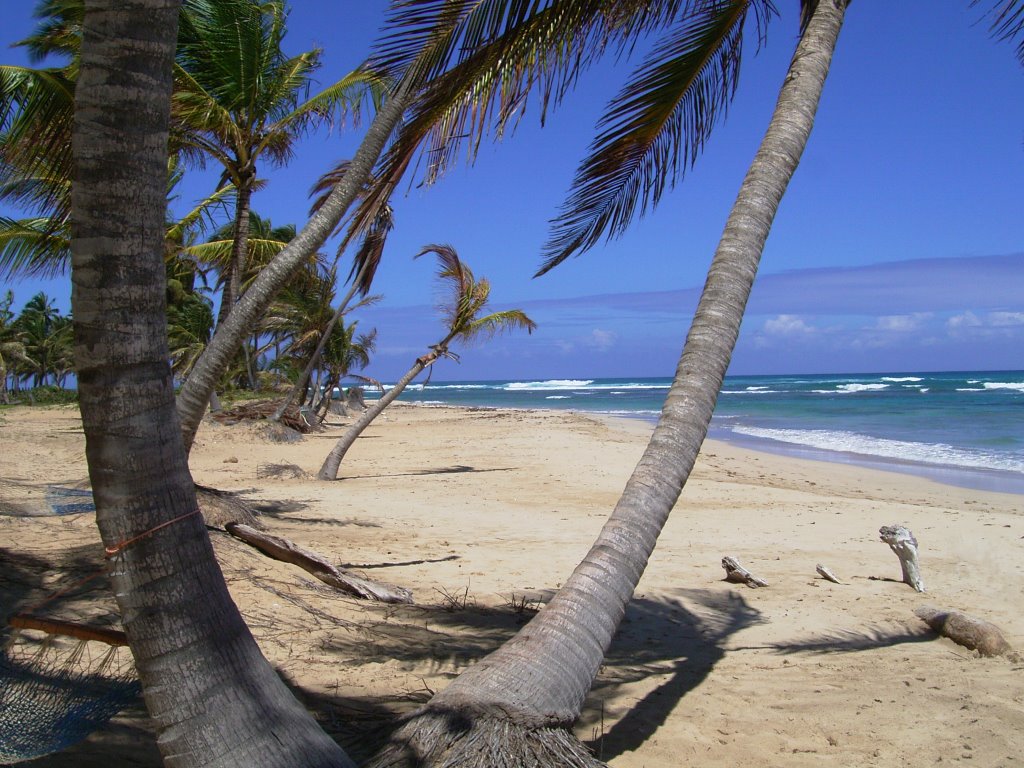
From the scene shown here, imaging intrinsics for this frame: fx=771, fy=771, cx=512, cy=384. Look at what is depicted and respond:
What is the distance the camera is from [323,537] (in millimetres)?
7188

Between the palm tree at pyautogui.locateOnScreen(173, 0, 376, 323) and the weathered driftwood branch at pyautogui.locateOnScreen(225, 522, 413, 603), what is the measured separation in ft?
7.03

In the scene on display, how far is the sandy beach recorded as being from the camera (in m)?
3.61

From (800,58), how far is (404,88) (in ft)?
7.29

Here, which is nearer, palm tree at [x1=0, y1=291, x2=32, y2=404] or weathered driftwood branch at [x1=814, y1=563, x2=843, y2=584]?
weathered driftwood branch at [x1=814, y1=563, x2=843, y2=584]

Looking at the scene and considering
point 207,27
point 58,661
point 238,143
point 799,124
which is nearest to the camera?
point 58,661

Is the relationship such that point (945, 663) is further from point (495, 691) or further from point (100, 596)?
point (100, 596)

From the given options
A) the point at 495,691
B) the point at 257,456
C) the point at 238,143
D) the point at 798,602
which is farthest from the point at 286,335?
the point at 495,691

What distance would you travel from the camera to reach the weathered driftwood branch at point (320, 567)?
5180mm

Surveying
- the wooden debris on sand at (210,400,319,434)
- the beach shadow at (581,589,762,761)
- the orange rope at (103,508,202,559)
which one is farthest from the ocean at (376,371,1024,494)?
the orange rope at (103,508,202,559)

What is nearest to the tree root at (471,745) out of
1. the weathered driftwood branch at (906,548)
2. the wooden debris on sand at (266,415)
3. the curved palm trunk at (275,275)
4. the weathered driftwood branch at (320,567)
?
the weathered driftwood branch at (320,567)

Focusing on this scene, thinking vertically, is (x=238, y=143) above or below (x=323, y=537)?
above

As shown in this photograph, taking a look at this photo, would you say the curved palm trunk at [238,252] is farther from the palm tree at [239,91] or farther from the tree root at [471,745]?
the tree root at [471,745]

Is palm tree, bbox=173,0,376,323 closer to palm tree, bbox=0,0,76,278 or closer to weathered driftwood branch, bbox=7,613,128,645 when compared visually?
palm tree, bbox=0,0,76,278

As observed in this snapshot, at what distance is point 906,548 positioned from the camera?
20.7 ft
